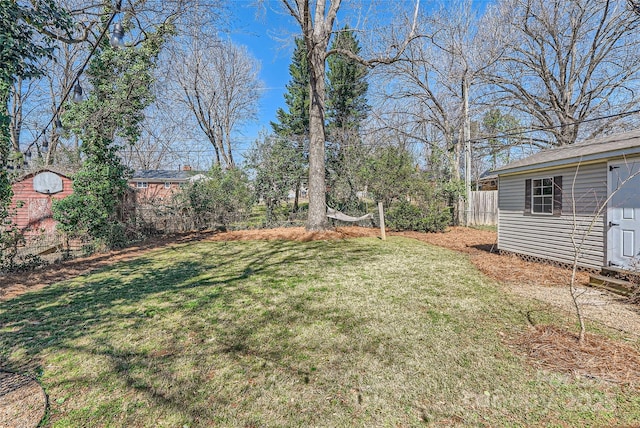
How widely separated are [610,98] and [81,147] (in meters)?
17.5

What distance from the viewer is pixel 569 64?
11.2 m

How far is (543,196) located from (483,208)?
7.84 m

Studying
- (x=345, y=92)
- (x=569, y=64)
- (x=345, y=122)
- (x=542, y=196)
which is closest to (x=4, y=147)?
(x=542, y=196)

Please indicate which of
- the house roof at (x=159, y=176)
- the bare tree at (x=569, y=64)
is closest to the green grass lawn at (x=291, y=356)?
the bare tree at (x=569, y=64)

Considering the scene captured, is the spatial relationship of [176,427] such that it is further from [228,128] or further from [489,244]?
[228,128]

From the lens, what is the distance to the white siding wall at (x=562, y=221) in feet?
15.6

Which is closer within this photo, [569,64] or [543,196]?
[543,196]

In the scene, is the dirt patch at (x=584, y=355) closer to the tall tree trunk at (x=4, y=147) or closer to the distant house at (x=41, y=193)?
the tall tree trunk at (x=4, y=147)

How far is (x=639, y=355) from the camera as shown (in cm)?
242

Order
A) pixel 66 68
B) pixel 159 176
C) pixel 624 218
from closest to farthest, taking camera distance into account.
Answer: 1. pixel 624 218
2. pixel 66 68
3. pixel 159 176

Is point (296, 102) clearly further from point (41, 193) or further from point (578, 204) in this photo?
point (578, 204)

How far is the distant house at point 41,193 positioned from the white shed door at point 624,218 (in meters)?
14.9

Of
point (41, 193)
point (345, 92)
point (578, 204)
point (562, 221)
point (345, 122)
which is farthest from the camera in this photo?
point (345, 92)

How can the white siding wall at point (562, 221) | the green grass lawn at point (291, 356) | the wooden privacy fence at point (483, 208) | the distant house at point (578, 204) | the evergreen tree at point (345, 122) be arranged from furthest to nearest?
the wooden privacy fence at point (483, 208) < the evergreen tree at point (345, 122) < the white siding wall at point (562, 221) < the distant house at point (578, 204) < the green grass lawn at point (291, 356)
